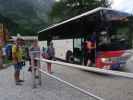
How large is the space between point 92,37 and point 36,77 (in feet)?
16.1

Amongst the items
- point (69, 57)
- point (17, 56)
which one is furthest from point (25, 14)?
point (17, 56)

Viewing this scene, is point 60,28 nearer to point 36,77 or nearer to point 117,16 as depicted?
point 117,16

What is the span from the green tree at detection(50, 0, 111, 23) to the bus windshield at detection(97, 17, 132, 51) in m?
46.0

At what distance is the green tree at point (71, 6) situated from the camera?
Result: 62.1 metres

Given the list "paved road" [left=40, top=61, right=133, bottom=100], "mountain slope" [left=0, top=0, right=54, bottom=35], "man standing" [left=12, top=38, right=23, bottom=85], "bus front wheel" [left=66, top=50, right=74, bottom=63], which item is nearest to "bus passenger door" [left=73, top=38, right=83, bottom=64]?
"bus front wheel" [left=66, top=50, right=74, bottom=63]

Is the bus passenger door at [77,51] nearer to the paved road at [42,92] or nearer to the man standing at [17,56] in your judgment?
the man standing at [17,56]

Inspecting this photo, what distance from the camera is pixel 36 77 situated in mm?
11516

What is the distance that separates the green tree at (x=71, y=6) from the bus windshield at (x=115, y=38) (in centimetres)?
4597

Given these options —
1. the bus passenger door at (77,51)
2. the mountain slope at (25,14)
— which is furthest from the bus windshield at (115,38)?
the mountain slope at (25,14)

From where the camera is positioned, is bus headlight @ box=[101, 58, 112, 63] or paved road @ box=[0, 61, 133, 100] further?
bus headlight @ box=[101, 58, 112, 63]

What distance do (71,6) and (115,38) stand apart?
4920 cm

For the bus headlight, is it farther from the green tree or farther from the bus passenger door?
the green tree

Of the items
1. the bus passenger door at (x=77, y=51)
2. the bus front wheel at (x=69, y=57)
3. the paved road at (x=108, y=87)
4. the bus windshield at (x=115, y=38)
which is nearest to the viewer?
the paved road at (x=108, y=87)

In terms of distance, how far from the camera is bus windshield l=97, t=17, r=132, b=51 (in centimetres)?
1508
